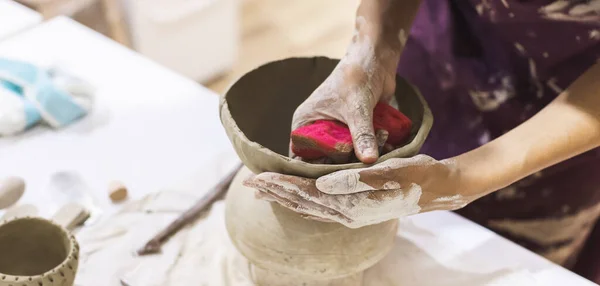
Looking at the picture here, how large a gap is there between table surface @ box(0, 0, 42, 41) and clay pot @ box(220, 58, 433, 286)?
83 cm

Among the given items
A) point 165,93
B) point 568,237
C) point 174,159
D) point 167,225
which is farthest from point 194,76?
point 568,237

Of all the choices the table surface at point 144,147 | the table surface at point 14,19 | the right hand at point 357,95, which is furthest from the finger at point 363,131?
the table surface at point 14,19

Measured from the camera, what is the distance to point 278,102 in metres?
0.88

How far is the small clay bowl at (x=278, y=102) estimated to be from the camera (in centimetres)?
76

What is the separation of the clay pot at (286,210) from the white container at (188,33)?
1.40m

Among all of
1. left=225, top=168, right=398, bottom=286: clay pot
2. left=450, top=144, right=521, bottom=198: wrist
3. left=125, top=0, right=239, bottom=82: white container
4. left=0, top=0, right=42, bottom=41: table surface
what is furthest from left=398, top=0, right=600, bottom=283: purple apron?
left=125, top=0, right=239, bottom=82: white container

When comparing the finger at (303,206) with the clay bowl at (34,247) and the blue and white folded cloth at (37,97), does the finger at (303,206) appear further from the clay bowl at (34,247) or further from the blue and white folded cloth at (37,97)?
the blue and white folded cloth at (37,97)

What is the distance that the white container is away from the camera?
2143 mm

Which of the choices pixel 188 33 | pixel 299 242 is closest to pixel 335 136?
pixel 299 242

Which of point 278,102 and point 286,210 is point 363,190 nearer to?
point 286,210

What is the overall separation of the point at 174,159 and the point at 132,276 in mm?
274

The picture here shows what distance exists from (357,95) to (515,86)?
16.9 inches

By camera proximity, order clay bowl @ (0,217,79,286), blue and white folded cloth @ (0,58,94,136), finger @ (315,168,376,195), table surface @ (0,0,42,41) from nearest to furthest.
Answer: finger @ (315,168,376,195) < clay bowl @ (0,217,79,286) < blue and white folded cloth @ (0,58,94,136) < table surface @ (0,0,42,41)

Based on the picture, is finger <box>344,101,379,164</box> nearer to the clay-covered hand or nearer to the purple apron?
the clay-covered hand
